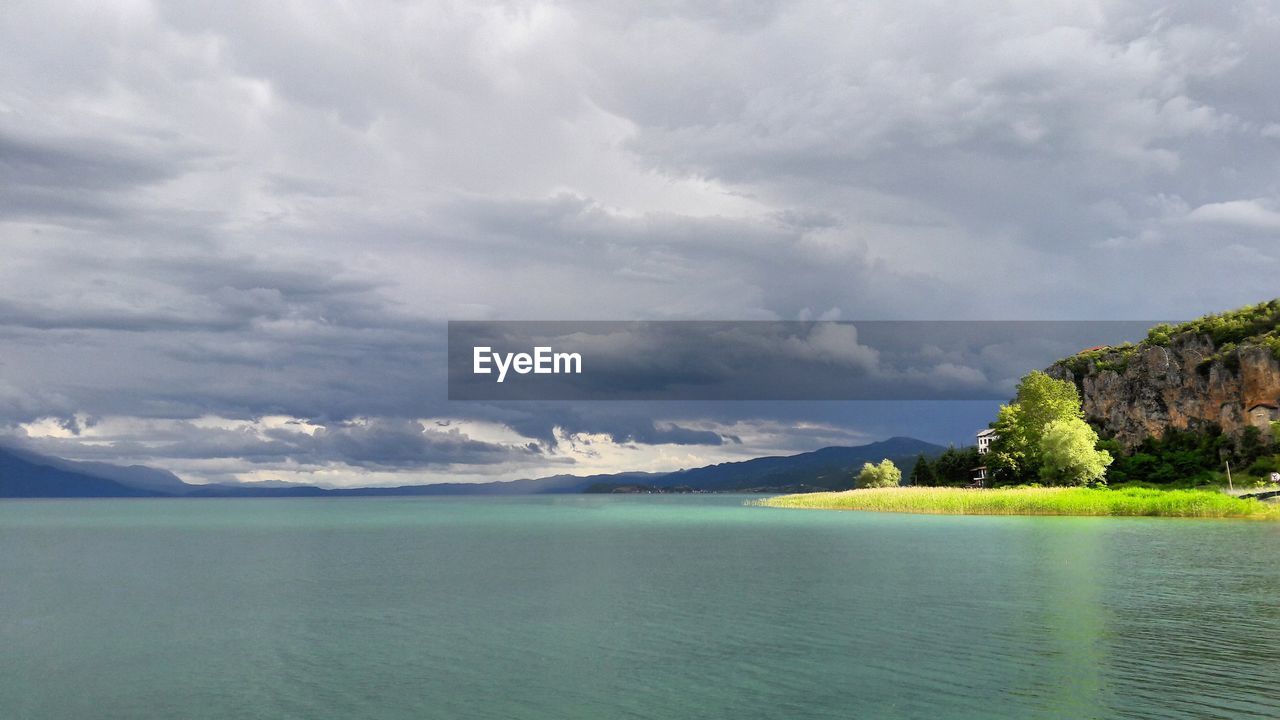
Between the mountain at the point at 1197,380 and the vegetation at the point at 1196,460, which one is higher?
the mountain at the point at 1197,380

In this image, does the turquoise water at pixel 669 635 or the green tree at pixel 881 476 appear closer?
the turquoise water at pixel 669 635

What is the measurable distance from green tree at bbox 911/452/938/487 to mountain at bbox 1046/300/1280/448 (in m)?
50.1

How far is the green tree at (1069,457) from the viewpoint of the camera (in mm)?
117312

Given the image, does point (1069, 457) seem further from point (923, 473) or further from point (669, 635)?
point (669, 635)

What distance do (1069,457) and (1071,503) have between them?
2313 cm

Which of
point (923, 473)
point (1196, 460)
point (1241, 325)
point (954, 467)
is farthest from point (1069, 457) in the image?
point (1241, 325)

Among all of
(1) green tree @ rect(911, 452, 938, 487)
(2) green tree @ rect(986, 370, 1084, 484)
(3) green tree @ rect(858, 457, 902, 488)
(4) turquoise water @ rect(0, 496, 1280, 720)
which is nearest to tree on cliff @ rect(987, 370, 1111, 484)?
(2) green tree @ rect(986, 370, 1084, 484)

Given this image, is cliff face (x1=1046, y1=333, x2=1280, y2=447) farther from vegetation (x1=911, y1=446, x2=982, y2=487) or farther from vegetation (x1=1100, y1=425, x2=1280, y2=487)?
vegetation (x1=911, y1=446, x2=982, y2=487)

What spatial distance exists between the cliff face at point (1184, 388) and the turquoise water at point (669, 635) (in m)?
122

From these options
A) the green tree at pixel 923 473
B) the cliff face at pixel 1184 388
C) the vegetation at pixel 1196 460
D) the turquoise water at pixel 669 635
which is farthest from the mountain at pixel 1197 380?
the turquoise water at pixel 669 635

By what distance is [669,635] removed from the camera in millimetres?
29859

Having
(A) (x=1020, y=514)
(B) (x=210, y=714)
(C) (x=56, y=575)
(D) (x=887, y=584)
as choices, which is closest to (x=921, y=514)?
(A) (x=1020, y=514)

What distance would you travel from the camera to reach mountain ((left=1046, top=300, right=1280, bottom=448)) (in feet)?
521

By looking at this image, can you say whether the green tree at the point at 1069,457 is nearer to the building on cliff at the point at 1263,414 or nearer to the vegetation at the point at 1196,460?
the vegetation at the point at 1196,460
